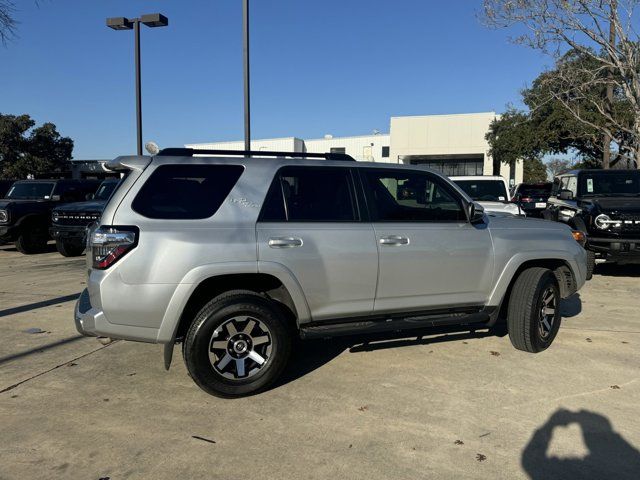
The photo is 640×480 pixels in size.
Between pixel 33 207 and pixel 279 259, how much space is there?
37.5 ft

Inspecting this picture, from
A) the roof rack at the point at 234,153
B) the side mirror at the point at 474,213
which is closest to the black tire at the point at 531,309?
the side mirror at the point at 474,213

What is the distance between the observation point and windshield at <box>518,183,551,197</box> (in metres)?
19.7

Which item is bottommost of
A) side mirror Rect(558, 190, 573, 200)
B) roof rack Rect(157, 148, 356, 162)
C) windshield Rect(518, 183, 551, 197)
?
side mirror Rect(558, 190, 573, 200)

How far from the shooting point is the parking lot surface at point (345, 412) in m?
3.09

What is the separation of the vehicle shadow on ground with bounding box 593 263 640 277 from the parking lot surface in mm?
4410

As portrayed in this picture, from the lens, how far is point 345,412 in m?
3.78

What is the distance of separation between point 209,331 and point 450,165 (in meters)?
43.8

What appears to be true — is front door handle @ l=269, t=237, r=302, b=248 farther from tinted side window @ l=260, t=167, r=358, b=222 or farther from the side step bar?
the side step bar

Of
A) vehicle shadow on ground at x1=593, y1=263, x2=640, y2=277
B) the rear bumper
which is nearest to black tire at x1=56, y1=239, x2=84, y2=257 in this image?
the rear bumper

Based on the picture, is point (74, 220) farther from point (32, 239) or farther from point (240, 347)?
point (240, 347)

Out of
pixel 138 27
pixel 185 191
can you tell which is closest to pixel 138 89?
pixel 138 27

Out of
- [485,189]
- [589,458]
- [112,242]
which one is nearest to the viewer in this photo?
[589,458]

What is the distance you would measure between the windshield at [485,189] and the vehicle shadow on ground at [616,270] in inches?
107

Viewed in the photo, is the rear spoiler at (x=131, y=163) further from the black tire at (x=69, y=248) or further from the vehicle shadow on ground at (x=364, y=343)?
the black tire at (x=69, y=248)
